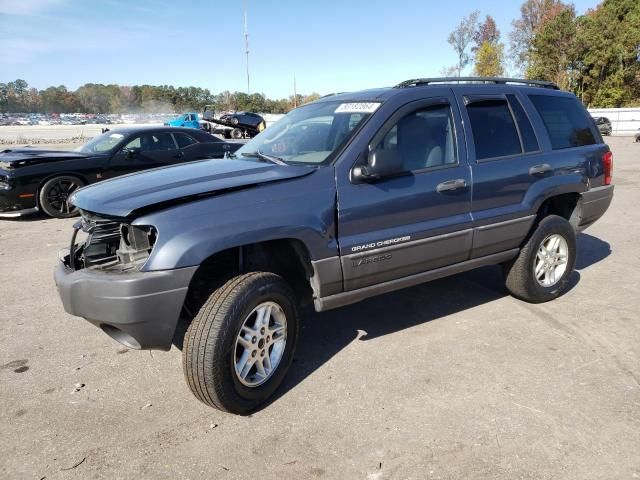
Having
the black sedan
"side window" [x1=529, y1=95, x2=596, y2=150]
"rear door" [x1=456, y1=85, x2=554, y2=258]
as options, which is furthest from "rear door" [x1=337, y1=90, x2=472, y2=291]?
the black sedan

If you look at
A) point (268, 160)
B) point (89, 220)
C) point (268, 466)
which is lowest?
point (268, 466)

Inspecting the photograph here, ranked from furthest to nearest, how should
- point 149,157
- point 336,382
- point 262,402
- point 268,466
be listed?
point 149,157
point 336,382
point 262,402
point 268,466

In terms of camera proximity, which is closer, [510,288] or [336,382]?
[336,382]

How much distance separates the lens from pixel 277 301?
10.0ft

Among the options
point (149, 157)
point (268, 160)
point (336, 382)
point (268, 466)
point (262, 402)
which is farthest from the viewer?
point (149, 157)

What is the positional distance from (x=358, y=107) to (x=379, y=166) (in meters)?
0.72

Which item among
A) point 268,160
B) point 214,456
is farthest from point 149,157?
point 214,456

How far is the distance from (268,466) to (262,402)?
0.55 meters

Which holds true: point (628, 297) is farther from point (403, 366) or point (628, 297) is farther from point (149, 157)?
point (149, 157)

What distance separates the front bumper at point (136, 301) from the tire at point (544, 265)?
121 inches

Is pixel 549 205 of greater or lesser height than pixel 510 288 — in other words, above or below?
above

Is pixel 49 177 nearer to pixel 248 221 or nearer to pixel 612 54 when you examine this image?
pixel 248 221

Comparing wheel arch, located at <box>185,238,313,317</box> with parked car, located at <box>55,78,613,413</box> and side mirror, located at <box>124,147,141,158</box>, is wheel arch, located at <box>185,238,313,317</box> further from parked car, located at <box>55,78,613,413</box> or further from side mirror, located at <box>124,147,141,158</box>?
side mirror, located at <box>124,147,141,158</box>

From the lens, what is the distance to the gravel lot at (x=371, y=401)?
255cm
